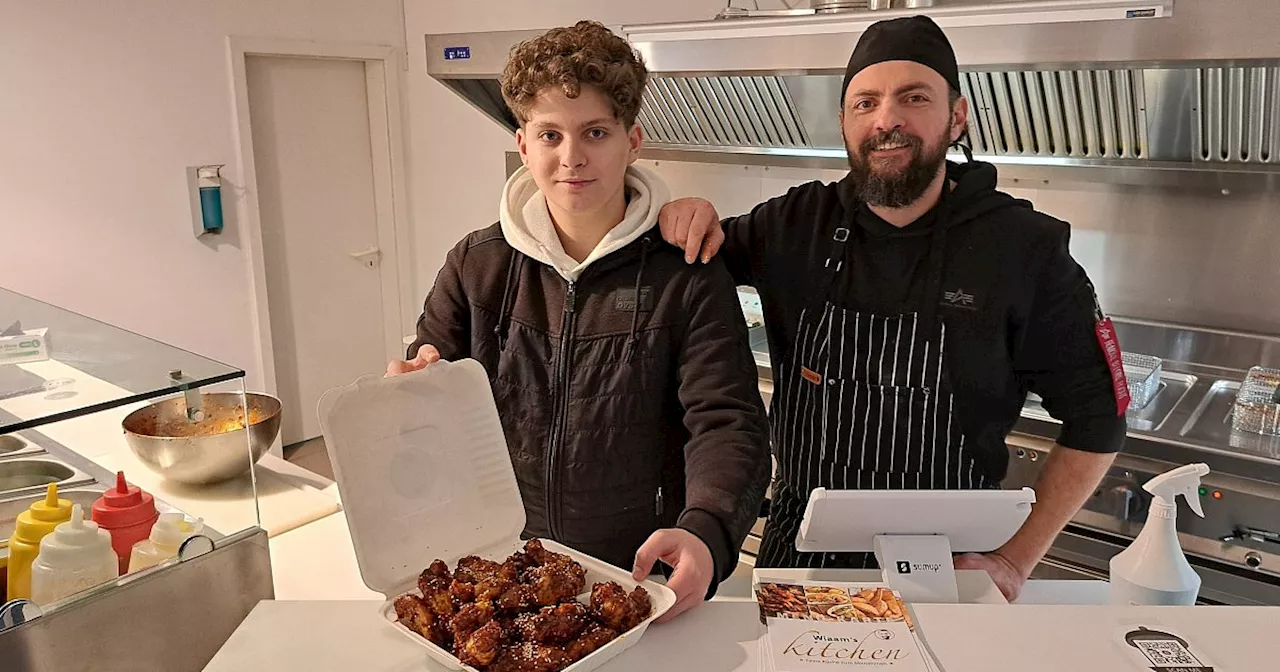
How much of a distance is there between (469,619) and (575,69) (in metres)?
0.72

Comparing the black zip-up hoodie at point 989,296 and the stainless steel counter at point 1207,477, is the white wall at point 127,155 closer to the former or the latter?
the black zip-up hoodie at point 989,296

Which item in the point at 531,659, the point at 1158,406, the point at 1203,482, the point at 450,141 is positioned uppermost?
the point at 450,141

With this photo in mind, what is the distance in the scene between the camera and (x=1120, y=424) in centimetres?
151

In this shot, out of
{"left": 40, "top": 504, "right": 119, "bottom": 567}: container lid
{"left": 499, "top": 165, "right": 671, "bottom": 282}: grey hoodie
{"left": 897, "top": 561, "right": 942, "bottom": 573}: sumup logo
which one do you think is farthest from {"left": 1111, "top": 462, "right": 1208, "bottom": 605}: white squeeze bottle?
{"left": 40, "top": 504, "right": 119, "bottom": 567}: container lid

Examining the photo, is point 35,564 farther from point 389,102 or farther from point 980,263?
point 389,102

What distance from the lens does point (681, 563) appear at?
39.8 inches

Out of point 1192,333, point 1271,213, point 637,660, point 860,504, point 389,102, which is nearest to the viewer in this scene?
point 637,660

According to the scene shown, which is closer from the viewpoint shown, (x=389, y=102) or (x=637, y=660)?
(x=637, y=660)

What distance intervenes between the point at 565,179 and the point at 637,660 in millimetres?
652

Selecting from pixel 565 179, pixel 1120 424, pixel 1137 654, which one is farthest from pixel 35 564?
pixel 1120 424

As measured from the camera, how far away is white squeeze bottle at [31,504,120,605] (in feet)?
3.34

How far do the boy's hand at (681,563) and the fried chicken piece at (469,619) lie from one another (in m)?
0.17

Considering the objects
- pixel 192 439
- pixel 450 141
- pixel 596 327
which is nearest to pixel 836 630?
pixel 596 327

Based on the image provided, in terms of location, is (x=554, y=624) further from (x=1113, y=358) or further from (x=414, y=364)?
(x=1113, y=358)
